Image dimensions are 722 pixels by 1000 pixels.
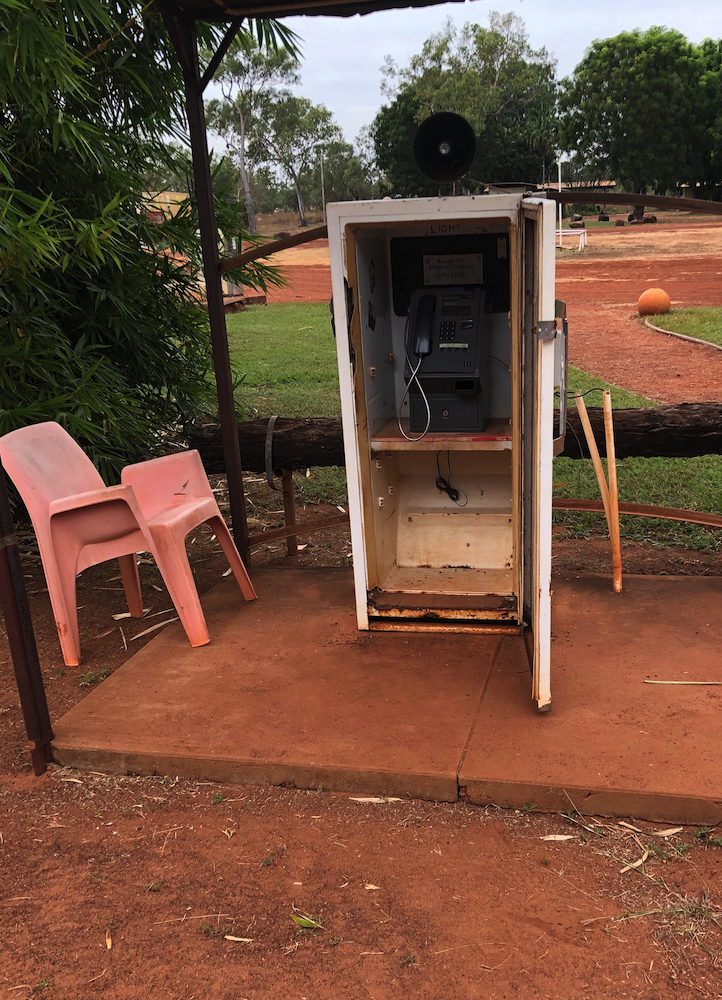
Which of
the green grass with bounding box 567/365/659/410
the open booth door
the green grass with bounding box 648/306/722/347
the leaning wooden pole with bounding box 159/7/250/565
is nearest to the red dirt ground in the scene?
the open booth door

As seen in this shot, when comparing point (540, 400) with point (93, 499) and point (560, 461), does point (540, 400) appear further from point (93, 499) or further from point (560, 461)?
point (560, 461)

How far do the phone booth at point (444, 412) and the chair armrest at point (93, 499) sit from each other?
1055 mm

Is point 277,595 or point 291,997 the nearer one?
point 291,997

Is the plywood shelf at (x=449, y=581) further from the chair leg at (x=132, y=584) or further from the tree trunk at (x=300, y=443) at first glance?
the chair leg at (x=132, y=584)

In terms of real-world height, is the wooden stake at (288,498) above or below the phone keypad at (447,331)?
below

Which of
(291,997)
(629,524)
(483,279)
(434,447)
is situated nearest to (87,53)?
(483,279)

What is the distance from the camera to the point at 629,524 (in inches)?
236

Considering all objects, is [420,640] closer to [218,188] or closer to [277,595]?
[277,595]

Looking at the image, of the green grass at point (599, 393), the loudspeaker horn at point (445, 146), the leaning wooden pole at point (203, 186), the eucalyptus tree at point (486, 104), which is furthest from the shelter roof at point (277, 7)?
the eucalyptus tree at point (486, 104)

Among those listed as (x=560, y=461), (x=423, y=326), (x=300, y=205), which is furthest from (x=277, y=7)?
(x=300, y=205)

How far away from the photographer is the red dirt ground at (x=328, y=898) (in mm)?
2297

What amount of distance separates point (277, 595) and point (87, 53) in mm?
3371

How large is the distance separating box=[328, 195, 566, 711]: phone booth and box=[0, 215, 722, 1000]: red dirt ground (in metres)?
0.75

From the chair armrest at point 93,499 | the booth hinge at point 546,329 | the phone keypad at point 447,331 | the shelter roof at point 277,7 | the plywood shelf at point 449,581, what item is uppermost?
the shelter roof at point 277,7
